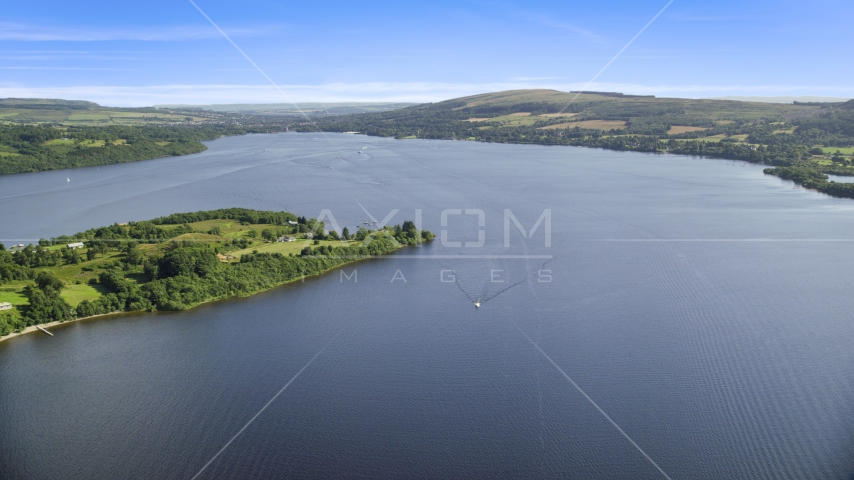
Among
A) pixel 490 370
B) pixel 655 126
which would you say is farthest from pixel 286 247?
pixel 655 126

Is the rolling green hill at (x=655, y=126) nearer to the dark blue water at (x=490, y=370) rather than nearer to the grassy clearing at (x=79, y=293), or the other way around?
the dark blue water at (x=490, y=370)

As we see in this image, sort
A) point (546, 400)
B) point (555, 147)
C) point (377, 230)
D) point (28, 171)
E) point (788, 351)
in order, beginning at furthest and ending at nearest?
point (555, 147) → point (28, 171) → point (377, 230) → point (788, 351) → point (546, 400)

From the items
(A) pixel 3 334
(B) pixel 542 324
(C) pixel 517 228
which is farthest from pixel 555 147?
(A) pixel 3 334

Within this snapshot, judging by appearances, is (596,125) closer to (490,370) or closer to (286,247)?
(286,247)

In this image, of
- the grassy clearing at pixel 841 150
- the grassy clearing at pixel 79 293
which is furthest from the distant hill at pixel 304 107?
the grassy clearing at pixel 79 293

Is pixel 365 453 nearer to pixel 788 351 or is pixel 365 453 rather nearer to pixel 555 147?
pixel 788 351

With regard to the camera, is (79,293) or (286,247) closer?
(79,293)
